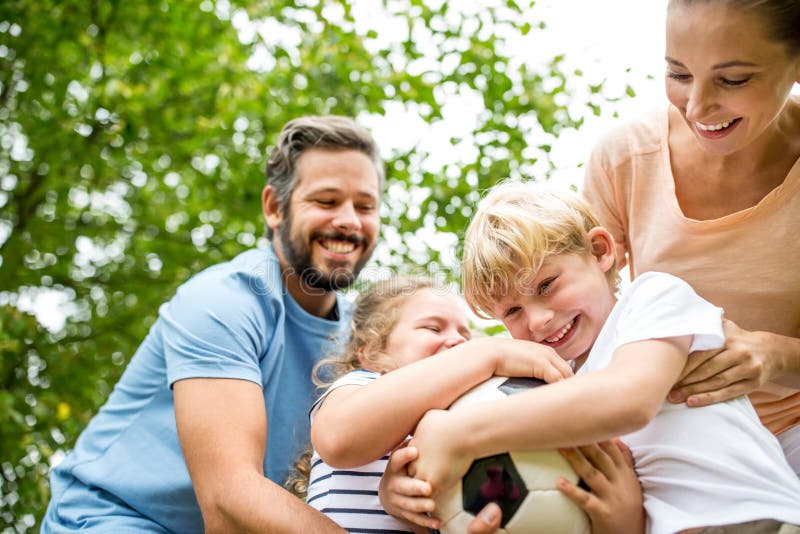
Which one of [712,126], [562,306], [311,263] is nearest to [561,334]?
[562,306]

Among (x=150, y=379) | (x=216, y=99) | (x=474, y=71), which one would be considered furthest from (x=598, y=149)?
(x=216, y=99)

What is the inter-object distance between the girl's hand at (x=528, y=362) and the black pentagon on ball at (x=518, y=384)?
0.01 m

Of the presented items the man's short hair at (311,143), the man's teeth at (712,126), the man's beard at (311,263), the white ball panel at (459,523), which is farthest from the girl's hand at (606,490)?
the man's short hair at (311,143)

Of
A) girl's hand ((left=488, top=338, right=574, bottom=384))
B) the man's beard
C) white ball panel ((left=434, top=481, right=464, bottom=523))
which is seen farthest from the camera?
the man's beard

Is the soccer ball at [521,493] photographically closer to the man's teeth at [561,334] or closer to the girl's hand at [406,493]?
the girl's hand at [406,493]

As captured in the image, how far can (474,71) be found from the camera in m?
5.39

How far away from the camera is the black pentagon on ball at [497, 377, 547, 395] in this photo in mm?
1983

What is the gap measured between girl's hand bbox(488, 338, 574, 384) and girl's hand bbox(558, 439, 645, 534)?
0.21m

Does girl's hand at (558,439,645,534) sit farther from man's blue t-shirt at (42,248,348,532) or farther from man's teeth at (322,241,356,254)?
man's teeth at (322,241,356,254)

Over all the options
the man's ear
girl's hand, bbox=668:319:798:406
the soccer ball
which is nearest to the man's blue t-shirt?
the man's ear

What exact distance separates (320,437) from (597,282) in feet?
3.18

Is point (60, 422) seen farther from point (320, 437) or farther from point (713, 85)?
point (713, 85)

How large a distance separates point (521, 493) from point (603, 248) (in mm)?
940

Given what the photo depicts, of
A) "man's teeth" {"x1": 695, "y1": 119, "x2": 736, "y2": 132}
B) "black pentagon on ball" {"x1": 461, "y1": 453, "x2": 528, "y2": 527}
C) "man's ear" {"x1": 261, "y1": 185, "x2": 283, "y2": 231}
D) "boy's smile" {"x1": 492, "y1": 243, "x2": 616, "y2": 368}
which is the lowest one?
"black pentagon on ball" {"x1": 461, "y1": 453, "x2": 528, "y2": 527}
